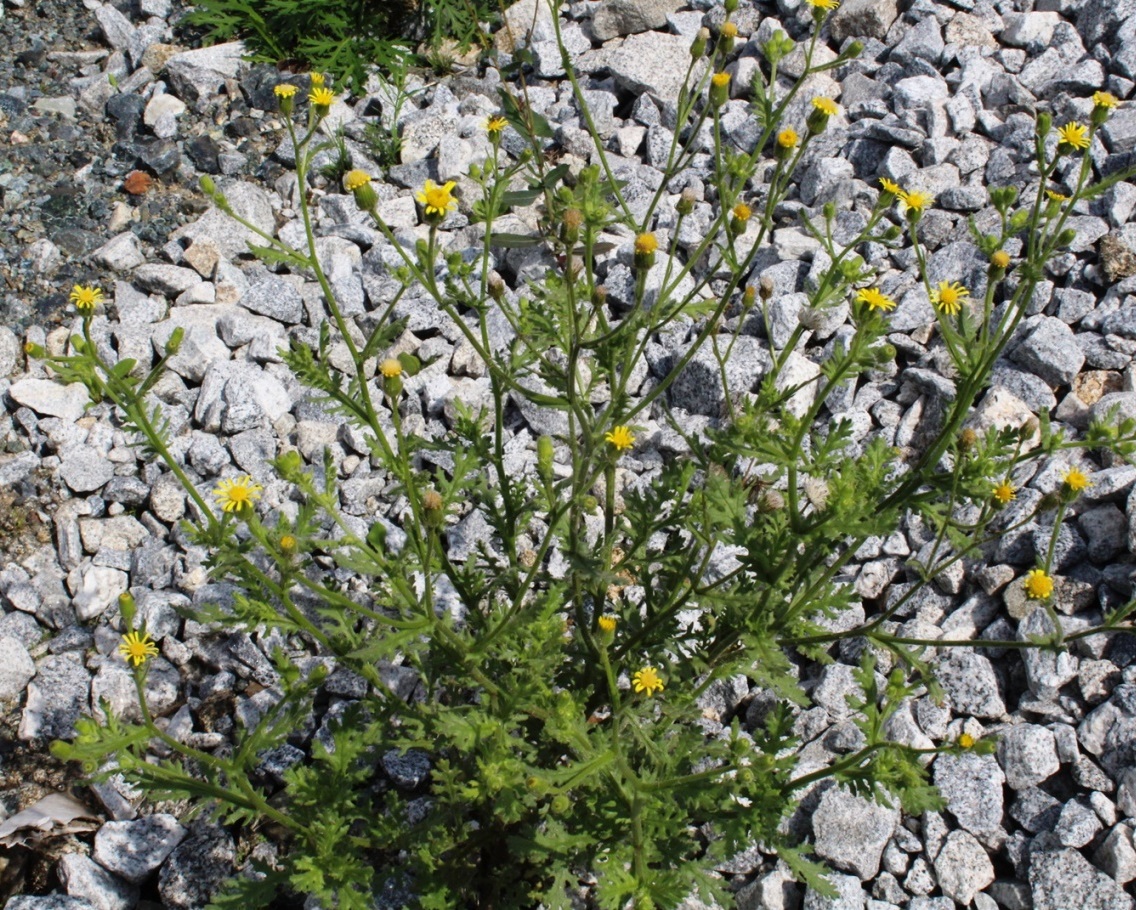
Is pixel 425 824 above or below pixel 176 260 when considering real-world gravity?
below

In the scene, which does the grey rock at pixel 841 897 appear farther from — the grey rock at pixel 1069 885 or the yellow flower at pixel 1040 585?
the yellow flower at pixel 1040 585

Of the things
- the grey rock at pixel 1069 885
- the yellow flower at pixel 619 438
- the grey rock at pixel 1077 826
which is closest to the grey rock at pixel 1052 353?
the grey rock at pixel 1077 826

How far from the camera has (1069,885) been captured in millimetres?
2877

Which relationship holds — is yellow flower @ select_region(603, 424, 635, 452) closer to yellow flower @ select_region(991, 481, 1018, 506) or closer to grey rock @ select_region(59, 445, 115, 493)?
yellow flower @ select_region(991, 481, 1018, 506)

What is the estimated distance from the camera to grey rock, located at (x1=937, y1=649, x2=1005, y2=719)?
332 cm

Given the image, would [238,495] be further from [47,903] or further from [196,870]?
[47,903]

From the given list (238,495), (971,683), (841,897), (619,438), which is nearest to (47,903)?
(238,495)

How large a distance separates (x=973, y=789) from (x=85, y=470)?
3349mm

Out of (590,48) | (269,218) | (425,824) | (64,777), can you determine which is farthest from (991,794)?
(590,48)

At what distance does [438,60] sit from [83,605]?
143 inches

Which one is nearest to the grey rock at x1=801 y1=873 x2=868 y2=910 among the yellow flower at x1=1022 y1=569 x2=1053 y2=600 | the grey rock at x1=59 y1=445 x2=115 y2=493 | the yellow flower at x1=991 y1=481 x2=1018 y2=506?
the yellow flower at x1=1022 y1=569 x2=1053 y2=600

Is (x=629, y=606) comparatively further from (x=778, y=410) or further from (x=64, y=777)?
(x=64, y=777)

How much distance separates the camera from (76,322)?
4762 mm

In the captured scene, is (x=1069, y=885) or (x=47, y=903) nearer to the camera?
(x=1069, y=885)
